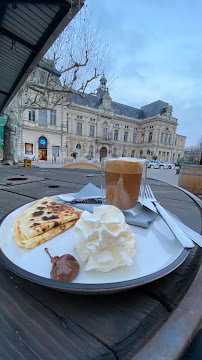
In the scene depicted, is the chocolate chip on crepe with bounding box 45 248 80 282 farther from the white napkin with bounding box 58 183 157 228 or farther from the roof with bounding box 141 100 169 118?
the roof with bounding box 141 100 169 118

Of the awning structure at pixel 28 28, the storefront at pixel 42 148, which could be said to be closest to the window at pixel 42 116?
the storefront at pixel 42 148

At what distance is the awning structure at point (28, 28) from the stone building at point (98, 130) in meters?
13.7

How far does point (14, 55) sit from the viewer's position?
6.17 ft

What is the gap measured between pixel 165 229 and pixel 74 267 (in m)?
0.26

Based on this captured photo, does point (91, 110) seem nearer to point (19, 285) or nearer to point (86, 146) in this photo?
point (86, 146)

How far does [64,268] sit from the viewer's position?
0.25 metres

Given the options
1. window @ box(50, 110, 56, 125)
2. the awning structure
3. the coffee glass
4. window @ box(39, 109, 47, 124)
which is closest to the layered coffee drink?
the coffee glass

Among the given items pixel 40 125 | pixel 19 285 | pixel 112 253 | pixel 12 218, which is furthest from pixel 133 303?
pixel 40 125

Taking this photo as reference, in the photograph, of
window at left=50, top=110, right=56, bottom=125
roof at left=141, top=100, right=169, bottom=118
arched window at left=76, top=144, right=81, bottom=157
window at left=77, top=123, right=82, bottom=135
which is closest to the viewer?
window at left=50, top=110, right=56, bottom=125

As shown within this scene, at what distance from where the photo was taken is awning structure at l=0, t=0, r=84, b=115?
1321 millimetres

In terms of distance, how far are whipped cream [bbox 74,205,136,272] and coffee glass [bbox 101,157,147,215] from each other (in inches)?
11.1

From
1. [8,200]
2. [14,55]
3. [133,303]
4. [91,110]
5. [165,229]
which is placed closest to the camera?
[133,303]

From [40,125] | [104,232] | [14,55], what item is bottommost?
[104,232]

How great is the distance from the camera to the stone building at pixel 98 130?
15.6 m
